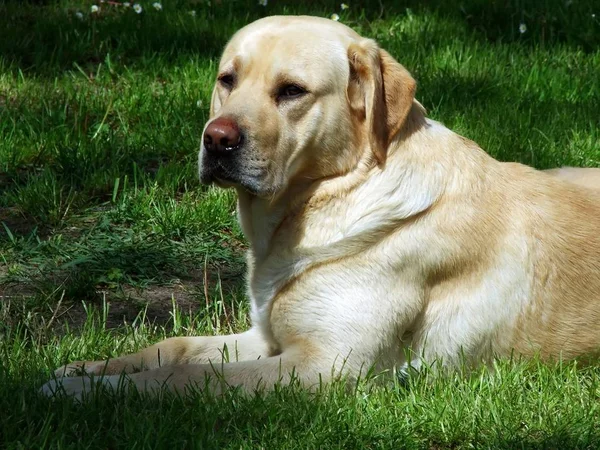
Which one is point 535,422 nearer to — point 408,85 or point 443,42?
point 408,85

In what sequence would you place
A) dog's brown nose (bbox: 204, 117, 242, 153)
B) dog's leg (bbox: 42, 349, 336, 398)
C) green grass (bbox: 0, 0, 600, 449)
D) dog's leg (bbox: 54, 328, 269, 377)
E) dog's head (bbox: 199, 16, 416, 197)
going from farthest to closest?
1. dog's leg (bbox: 54, 328, 269, 377)
2. dog's head (bbox: 199, 16, 416, 197)
3. dog's brown nose (bbox: 204, 117, 242, 153)
4. dog's leg (bbox: 42, 349, 336, 398)
5. green grass (bbox: 0, 0, 600, 449)

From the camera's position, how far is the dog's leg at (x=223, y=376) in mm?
3486

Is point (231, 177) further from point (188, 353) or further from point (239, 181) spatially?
point (188, 353)

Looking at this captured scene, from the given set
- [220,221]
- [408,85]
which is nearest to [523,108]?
[220,221]

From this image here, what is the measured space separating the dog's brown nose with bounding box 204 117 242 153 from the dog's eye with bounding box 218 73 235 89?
0.32m

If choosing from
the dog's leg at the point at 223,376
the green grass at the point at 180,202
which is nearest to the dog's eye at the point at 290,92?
the dog's leg at the point at 223,376

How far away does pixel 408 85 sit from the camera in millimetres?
3875

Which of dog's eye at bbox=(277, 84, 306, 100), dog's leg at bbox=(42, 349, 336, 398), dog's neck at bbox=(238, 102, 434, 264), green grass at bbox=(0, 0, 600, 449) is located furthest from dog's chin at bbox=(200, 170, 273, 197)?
green grass at bbox=(0, 0, 600, 449)

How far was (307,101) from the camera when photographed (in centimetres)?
378

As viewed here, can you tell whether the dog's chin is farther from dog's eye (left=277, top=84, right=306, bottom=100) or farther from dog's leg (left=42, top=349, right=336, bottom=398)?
dog's leg (left=42, top=349, right=336, bottom=398)

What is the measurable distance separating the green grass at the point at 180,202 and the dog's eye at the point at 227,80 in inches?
40.0

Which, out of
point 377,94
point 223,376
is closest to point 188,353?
point 223,376

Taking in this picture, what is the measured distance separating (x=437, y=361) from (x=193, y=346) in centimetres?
97

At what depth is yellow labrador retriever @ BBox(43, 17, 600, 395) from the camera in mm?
3699
